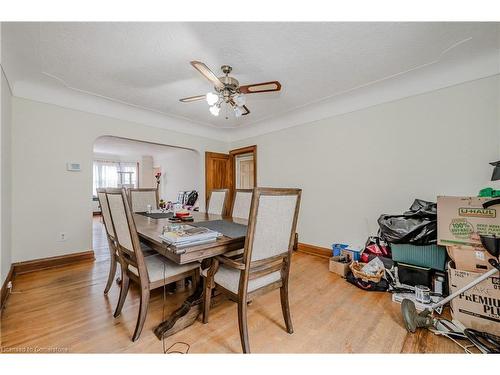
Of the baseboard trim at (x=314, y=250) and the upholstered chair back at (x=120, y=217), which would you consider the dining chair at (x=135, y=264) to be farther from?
the baseboard trim at (x=314, y=250)

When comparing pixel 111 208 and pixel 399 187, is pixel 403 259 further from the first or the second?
pixel 111 208

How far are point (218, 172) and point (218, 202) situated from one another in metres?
2.05

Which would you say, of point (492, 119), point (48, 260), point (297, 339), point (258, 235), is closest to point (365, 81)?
point (492, 119)

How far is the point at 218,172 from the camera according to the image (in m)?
4.76

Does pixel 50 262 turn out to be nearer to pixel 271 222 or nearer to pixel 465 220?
pixel 271 222

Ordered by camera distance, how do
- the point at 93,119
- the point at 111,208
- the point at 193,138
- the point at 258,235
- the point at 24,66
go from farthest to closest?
1. the point at 193,138
2. the point at 93,119
3. the point at 24,66
4. the point at 111,208
5. the point at 258,235

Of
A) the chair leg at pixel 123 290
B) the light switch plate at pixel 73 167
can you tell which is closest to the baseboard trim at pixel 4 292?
the chair leg at pixel 123 290

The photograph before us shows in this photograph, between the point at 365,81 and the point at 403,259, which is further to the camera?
the point at 365,81

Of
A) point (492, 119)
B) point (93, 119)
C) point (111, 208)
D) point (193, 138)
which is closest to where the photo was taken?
point (111, 208)

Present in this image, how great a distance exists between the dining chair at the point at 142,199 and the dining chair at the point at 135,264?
1452mm

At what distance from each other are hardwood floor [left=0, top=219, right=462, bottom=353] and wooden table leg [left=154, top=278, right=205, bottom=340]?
0.04 m

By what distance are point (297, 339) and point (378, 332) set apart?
64 cm
